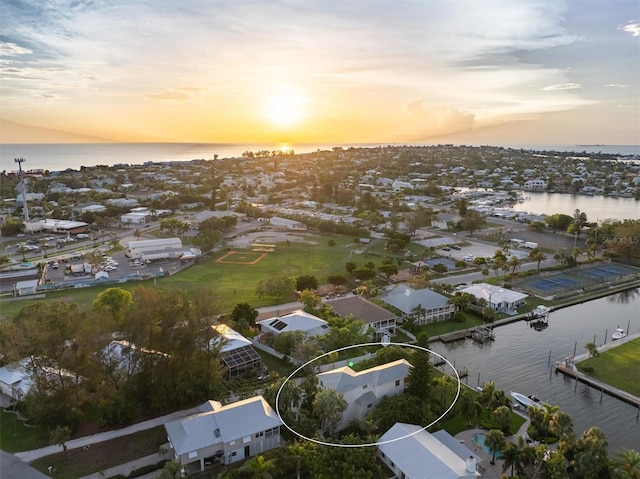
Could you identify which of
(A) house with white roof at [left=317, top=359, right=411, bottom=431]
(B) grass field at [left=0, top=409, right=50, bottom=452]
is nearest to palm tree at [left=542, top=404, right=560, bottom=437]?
(A) house with white roof at [left=317, top=359, right=411, bottom=431]

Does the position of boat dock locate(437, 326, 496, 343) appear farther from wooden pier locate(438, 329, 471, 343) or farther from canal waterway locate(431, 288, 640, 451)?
canal waterway locate(431, 288, 640, 451)

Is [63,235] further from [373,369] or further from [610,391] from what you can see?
[610,391]

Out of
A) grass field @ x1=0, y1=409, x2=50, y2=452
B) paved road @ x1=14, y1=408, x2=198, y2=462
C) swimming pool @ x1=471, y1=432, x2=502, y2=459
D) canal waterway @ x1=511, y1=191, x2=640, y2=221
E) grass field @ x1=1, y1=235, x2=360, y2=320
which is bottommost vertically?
swimming pool @ x1=471, y1=432, x2=502, y2=459

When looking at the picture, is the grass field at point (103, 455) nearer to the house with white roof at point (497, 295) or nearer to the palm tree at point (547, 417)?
the palm tree at point (547, 417)

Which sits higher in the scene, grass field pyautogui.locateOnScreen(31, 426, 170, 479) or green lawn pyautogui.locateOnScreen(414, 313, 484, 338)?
green lawn pyautogui.locateOnScreen(414, 313, 484, 338)

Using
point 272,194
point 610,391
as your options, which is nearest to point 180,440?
point 610,391

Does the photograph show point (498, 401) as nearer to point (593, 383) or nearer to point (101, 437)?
point (593, 383)

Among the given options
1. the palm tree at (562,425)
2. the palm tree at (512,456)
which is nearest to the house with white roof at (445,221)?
the palm tree at (562,425)
